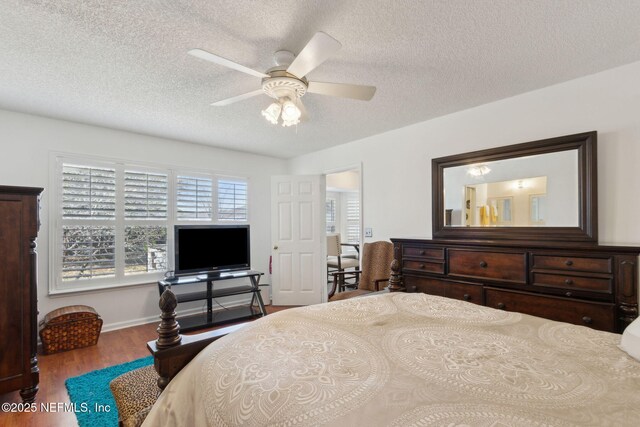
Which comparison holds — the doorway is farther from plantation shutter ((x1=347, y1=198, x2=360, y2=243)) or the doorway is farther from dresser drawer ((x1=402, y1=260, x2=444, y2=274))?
dresser drawer ((x1=402, y1=260, x2=444, y2=274))

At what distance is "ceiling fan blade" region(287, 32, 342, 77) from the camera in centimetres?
146

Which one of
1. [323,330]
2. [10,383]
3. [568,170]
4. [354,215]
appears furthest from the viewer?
[354,215]

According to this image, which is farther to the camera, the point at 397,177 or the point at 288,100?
the point at 397,177

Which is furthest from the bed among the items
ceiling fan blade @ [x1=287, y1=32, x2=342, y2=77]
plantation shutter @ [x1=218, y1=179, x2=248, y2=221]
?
plantation shutter @ [x1=218, y1=179, x2=248, y2=221]

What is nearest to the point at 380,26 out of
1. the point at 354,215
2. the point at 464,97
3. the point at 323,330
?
the point at 464,97

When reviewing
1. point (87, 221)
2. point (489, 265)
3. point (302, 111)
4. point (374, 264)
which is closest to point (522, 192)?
point (489, 265)

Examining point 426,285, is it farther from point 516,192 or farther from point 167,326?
point 167,326

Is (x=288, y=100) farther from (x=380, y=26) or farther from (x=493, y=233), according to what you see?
(x=493, y=233)

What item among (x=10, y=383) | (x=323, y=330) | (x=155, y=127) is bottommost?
(x=10, y=383)

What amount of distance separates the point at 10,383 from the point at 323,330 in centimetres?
238

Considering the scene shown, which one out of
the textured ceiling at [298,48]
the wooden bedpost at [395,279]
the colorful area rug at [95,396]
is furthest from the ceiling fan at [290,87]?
the colorful area rug at [95,396]

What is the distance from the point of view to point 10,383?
6.78 feet

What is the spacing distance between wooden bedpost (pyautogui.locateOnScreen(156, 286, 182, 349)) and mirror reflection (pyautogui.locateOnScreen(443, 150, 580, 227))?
271 centimetres

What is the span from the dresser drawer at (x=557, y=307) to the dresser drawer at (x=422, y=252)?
495mm
